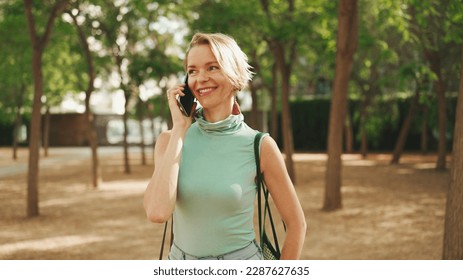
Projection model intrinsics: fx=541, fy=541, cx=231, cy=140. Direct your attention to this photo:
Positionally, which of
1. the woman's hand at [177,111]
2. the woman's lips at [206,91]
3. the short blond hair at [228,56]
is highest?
the short blond hair at [228,56]

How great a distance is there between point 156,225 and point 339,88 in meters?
4.68

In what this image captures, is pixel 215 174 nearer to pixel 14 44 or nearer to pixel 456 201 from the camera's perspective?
pixel 456 201

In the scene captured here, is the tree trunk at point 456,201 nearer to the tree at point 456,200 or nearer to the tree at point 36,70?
the tree at point 456,200

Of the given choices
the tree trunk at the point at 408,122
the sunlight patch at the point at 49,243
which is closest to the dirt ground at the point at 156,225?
the sunlight patch at the point at 49,243

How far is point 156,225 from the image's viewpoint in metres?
10.3

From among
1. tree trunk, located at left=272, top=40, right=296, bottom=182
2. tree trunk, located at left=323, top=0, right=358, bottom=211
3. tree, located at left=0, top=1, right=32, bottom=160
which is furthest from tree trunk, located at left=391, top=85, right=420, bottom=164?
tree, located at left=0, top=1, right=32, bottom=160

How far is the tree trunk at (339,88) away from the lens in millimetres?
10867

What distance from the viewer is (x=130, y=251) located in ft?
26.8

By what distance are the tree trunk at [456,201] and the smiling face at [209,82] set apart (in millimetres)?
3276

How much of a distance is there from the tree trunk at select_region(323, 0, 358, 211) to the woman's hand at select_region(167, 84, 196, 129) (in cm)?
898

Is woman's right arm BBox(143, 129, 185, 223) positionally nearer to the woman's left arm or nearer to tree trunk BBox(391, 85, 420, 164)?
the woman's left arm

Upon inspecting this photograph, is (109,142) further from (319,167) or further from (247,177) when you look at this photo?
(247,177)

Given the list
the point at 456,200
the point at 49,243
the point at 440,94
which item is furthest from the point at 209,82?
the point at 440,94
